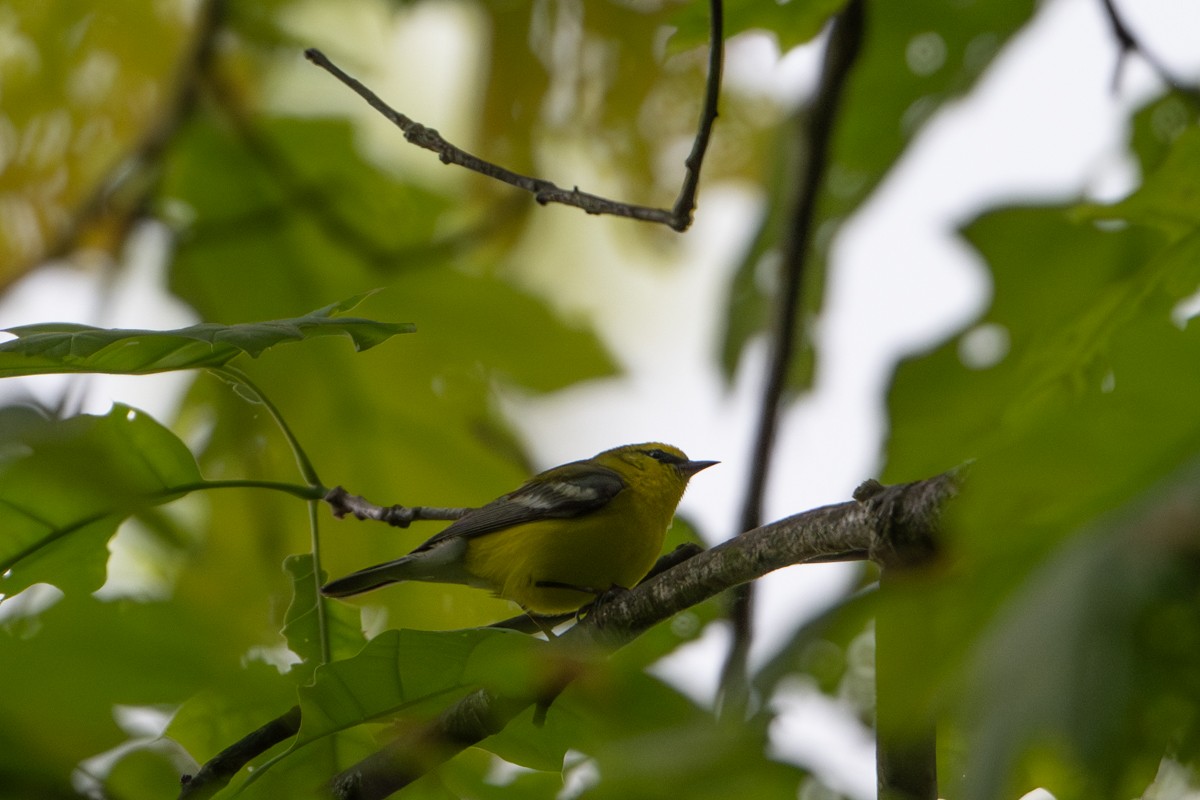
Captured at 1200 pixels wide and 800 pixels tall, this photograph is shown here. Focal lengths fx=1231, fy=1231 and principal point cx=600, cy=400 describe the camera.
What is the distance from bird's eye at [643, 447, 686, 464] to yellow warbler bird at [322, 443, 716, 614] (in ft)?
1.53

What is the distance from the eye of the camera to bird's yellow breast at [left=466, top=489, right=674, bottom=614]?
3.76 m

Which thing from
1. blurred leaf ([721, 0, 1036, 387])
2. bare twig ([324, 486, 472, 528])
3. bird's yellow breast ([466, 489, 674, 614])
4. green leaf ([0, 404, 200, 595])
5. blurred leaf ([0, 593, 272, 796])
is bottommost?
blurred leaf ([0, 593, 272, 796])

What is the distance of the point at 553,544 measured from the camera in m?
3.80

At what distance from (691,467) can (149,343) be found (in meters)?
3.01

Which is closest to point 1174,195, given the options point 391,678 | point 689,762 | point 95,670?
point 391,678

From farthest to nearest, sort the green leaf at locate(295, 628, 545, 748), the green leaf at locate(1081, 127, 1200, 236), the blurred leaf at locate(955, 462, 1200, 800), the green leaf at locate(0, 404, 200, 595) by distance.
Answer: the green leaf at locate(0, 404, 200, 595)
the green leaf at locate(1081, 127, 1200, 236)
the green leaf at locate(295, 628, 545, 748)
the blurred leaf at locate(955, 462, 1200, 800)

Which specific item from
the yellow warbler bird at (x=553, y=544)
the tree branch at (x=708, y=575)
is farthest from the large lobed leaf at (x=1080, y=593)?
the yellow warbler bird at (x=553, y=544)

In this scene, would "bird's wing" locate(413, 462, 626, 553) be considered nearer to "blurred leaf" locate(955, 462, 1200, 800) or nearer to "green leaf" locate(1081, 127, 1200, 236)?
"green leaf" locate(1081, 127, 1200, 236)

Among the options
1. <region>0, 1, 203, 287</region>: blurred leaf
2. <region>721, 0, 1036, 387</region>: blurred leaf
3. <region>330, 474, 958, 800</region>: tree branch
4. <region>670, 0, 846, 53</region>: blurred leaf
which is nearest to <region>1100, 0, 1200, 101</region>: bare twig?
<region>721, 0, 1036, 387</region>: blurred leaf

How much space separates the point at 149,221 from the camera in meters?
4.14

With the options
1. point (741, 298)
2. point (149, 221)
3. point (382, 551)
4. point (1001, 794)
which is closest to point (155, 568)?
point (382, 551)

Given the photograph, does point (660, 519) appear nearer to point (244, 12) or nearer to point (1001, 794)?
point (244, 12)

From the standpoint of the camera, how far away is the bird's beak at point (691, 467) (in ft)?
15.1

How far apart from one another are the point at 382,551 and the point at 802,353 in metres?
1.52
